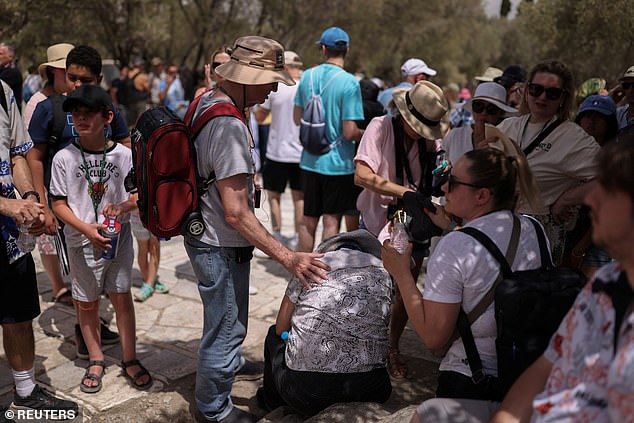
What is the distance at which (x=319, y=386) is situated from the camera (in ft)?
9.56

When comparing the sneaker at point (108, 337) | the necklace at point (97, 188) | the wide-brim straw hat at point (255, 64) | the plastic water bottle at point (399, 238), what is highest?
the wide-brim straw hat at point (255, 64)

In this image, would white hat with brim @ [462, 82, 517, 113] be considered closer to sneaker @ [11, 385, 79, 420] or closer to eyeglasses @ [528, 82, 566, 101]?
eyeglasses @ [528, 82, 566, 101]

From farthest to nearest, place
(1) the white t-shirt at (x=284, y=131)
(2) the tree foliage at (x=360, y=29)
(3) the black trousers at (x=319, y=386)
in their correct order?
1. (2) the tree foliage at (x=360, y=29)
2. (1) the white t-shirt at (x=284, y=131)
3. (3) the black trousers at (x=319, y=386)

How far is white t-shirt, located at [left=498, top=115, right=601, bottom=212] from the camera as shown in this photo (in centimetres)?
336

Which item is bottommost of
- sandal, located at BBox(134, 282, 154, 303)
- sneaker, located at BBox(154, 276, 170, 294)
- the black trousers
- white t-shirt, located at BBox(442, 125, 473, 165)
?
sneaker, located at BBox(154, 276, 170, 294)

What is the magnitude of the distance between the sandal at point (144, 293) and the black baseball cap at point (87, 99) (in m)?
2.20

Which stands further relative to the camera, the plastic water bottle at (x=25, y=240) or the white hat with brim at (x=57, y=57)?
the white hat with brim at (x=57, y=57)

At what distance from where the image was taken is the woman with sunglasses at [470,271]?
87.3 inches

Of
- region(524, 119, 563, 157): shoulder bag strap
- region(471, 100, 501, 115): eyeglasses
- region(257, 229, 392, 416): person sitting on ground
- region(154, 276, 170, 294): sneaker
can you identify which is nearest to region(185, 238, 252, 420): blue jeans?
region(257, 229, 392, 416): person sitting on ground

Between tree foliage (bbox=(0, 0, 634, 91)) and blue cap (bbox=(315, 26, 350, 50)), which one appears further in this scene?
tree foliage (bbox=(0, 0, 634, 91))

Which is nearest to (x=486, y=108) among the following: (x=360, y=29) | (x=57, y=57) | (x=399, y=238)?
(x=399, y=238)

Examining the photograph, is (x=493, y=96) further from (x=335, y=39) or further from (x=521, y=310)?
(x=521, y=310)

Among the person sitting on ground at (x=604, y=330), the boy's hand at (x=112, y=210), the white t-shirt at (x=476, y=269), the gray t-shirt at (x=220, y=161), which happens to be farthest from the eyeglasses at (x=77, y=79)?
the person sitting on ground at (x=604, y=330)

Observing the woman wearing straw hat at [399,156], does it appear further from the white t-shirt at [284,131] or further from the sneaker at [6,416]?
the white t-shirt at [284,131]
